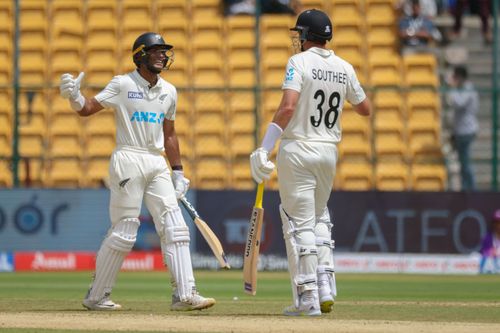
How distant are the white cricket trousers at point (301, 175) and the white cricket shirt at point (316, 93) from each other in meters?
0.08

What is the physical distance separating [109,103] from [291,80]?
1.34 meters

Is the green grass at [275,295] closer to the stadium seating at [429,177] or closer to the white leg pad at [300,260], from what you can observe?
the white leg pad at [300,260]

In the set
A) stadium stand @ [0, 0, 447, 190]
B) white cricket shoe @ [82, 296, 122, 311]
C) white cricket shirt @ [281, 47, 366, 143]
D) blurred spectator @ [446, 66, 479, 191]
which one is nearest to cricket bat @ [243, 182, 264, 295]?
white cricket shirt @ [281, 47, 366, 143]

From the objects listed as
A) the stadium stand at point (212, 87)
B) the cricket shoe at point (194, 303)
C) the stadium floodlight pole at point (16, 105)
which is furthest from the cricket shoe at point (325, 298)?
the stadium floodlight pole at point (16, 105)

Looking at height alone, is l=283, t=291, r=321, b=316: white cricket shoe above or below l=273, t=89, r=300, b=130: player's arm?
below

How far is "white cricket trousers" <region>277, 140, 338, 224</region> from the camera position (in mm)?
7832

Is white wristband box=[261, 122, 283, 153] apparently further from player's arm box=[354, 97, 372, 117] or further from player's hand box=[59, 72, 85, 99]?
player's hand box=[59, 72, 85, 99]

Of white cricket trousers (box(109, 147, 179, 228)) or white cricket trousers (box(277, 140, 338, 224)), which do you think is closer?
white cricket trousers (box(277, 140, 338, 224))

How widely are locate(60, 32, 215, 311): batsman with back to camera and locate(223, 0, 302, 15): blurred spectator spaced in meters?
8.92

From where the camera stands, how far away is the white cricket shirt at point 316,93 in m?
7.89

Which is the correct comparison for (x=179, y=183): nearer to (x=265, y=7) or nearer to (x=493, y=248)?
(x=493, y=248)

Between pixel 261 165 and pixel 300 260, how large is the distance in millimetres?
644

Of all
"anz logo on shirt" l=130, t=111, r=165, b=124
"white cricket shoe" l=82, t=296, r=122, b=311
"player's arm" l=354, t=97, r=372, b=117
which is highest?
"player's arm" l=354, t=97, r=372, b=117

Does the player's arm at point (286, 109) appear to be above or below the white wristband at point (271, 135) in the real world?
above
